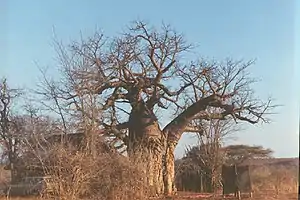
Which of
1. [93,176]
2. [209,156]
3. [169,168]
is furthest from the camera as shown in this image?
[209,156]

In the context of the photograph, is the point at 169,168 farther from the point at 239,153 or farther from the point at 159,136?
the point at 239,153

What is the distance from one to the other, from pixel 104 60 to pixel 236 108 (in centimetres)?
559

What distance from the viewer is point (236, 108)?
2067 cm

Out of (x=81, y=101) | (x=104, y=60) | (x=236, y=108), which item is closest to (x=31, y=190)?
(x=81, y=101)

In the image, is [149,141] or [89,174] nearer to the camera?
[89,174]

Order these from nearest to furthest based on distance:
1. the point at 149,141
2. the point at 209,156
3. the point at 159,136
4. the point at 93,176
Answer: the point at 93,176, the point at 149,141, the point at 159,136, the point at 209,156

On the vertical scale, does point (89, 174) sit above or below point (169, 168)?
above

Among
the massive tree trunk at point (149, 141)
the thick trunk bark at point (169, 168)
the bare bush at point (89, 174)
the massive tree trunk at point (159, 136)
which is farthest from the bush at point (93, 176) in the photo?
the thick trunk bark at point (169, 168)

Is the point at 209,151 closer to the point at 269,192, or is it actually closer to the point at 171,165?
the point at 171,165

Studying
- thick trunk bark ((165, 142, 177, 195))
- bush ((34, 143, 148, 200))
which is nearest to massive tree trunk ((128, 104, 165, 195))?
thick trunk bark ((165, 142, 177, 195))

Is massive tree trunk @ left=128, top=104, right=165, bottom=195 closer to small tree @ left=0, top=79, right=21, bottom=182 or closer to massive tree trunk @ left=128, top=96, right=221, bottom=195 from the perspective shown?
massive tree trunk @ left=128, top=96, right=221, bottom=195

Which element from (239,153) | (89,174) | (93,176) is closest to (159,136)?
(93,176)

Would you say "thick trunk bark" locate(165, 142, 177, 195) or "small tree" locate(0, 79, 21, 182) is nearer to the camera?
"thick trunk bark" locate(165, 142, 177, 195)

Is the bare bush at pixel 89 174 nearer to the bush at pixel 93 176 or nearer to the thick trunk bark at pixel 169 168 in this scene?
the bush at pixel 93 176
